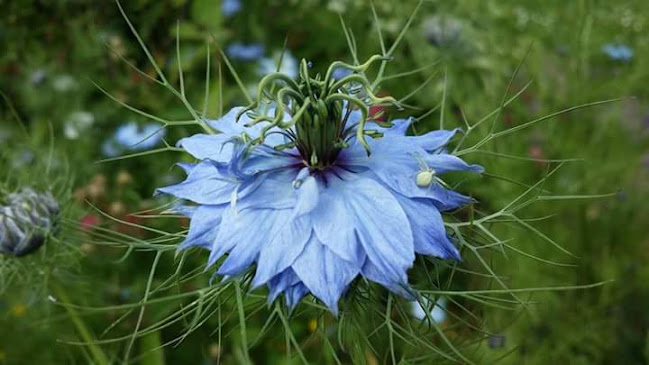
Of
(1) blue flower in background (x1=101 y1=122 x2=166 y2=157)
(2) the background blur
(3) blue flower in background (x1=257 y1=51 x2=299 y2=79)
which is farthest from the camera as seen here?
(3) blue flower in background (x1=257 y1=51 x2=299 y2=79)

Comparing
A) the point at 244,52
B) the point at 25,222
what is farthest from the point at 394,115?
the point at 25,222

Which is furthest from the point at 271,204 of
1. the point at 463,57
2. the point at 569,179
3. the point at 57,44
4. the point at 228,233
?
the point at 57,44

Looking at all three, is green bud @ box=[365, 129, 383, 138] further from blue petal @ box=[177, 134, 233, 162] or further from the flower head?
blue petal @ box=[177, 134, 233, 162]

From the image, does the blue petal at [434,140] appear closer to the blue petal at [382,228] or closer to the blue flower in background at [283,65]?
the blue petal at [382,228]

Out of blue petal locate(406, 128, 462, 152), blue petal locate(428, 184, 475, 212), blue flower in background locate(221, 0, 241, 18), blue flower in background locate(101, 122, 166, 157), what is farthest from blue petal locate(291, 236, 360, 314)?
blue flower in background locate(221, 0, 241, 18)

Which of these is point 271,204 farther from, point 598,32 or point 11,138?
point 598,32

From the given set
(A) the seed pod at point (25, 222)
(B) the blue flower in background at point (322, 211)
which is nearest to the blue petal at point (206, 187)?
(B) the blue flower in background at point (322, 211)

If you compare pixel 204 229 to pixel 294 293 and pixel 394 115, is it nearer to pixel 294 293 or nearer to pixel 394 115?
pixel 294 293
